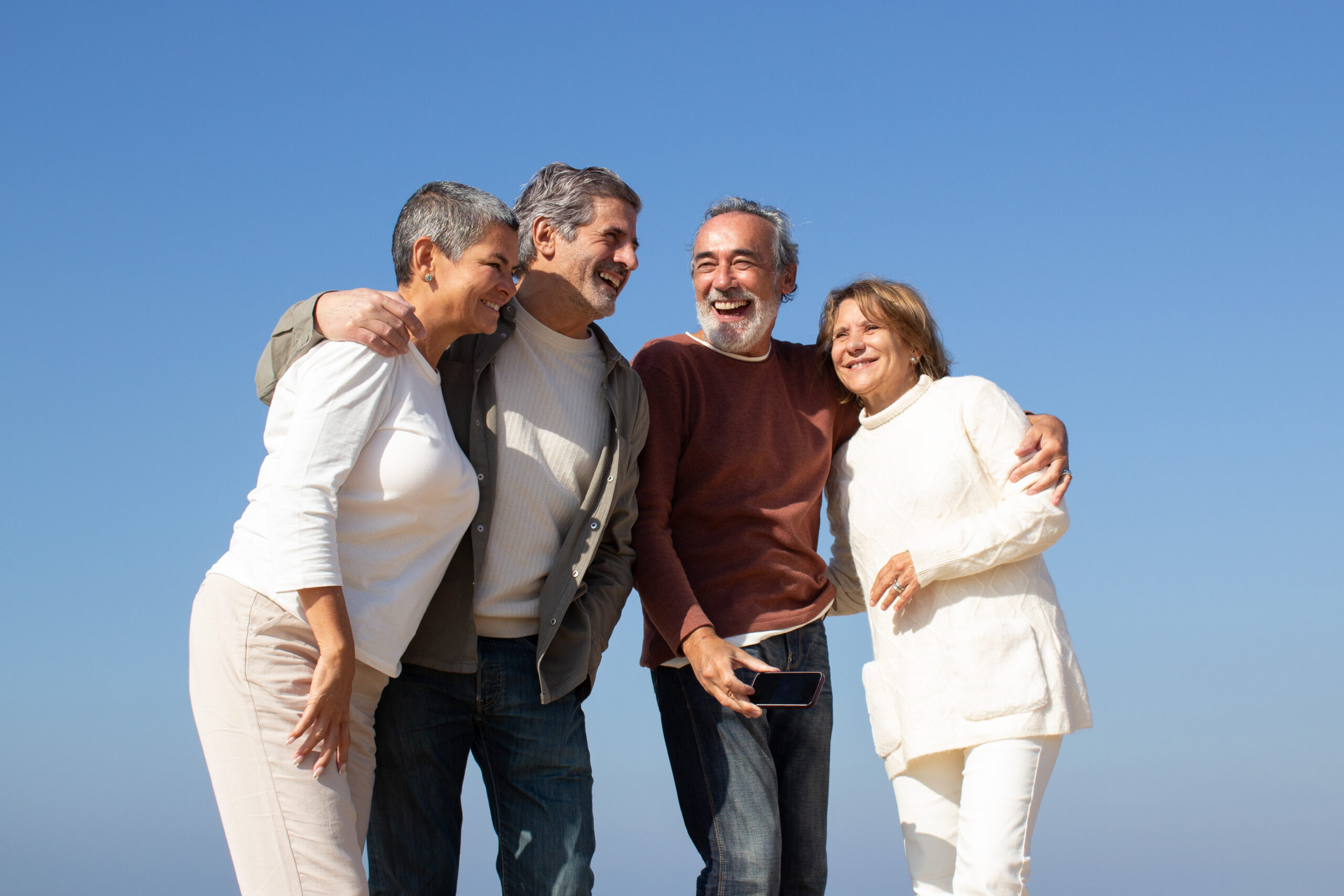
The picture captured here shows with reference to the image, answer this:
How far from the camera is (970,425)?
3975 millimetres

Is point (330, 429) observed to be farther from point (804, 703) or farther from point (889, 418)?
point (889, 418)

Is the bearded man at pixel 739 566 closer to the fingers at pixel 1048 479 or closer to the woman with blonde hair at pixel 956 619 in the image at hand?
the fingers at pixel 1048 479

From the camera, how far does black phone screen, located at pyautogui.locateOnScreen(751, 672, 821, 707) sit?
3779 millimetres

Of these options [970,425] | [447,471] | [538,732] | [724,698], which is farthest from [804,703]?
[447,471]

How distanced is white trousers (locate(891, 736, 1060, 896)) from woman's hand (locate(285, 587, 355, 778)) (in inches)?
79.9

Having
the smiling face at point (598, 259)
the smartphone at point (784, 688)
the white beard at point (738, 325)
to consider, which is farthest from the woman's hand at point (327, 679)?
the white beard at point (738, 325)

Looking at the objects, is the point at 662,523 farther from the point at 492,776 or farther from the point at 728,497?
the point at 492,776

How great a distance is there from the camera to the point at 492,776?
371 centimetres

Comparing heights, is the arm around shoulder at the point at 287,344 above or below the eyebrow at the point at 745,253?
below

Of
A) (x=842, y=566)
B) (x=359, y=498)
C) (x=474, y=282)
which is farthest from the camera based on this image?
(x=842, y=566)

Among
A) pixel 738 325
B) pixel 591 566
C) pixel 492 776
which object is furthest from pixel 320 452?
pixel 738 325

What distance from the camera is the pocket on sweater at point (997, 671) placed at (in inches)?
144

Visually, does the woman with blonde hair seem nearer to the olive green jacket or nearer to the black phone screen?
the black phone screen

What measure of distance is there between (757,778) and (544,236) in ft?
6.97
